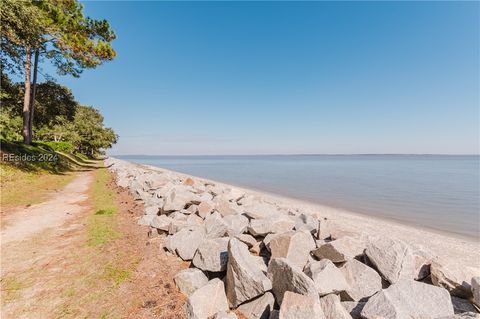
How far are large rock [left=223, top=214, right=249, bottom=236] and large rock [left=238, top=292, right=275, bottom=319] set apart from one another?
200cm

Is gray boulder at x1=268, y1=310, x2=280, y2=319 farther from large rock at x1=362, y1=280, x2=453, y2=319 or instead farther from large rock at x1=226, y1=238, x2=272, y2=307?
large rock at x1=362, y1=280, x2=453, y2=319

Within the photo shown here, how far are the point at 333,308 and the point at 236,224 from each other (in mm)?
3474

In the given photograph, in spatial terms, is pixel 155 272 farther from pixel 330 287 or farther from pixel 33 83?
pixel 33 83

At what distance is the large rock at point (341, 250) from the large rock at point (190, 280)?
2053mm

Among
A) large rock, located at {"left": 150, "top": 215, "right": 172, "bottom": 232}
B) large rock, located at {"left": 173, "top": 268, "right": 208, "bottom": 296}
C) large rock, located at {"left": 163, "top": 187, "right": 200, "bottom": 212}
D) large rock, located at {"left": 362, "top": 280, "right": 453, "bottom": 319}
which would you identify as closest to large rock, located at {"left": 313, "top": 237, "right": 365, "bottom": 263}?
large rock, located at {"left": 362, "top": 280, "right": 453, "bottom": 319}

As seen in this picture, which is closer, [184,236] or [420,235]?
[184,236]

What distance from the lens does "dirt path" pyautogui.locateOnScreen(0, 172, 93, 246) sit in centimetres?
679

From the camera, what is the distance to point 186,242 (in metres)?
5.23

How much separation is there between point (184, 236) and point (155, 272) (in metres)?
1.01

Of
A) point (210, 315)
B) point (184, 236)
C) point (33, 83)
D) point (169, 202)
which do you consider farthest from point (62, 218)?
point (33, 83)

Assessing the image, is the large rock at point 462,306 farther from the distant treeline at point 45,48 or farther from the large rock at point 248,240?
the distant treeline at point 45,48

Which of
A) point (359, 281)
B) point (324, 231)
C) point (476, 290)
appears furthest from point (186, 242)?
point (476, 290)

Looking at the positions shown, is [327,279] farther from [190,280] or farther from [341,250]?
[190,280]

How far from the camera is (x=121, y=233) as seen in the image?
6.58m
